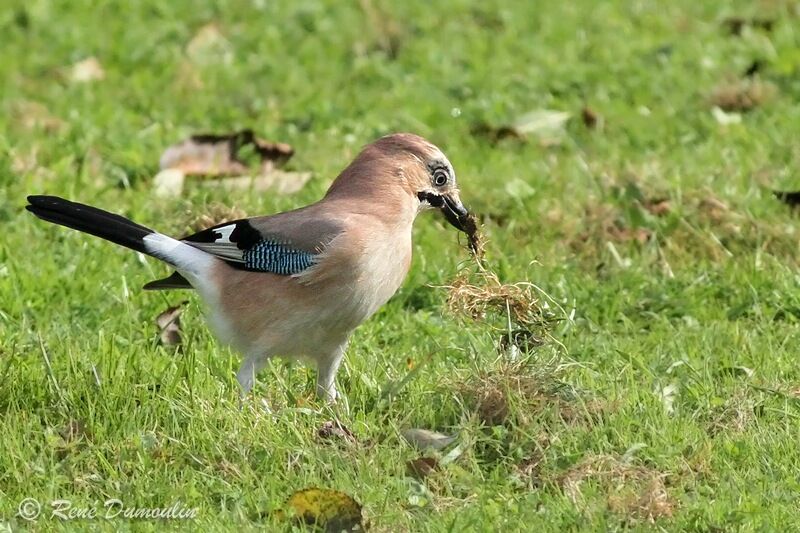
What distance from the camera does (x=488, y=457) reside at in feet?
15.8

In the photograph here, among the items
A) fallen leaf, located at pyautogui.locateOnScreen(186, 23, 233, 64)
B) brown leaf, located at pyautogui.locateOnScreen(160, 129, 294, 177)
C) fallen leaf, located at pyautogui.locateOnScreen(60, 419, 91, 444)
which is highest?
fallen leaf, located at pyautogui.locateOnScreen(60, 419, 91, 444)

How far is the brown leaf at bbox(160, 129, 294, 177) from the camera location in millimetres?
7680

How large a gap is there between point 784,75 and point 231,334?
16.3ft

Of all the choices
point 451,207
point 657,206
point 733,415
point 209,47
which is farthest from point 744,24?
point 733,415

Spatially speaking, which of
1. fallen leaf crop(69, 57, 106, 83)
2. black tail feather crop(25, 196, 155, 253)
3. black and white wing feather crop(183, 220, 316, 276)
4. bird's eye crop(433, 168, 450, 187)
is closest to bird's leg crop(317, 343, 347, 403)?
black and white wing feather crop(183, 220, 316, 276)

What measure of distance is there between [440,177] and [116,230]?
3.89ft

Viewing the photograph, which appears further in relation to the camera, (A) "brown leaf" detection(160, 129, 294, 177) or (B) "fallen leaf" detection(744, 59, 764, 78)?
(B) "fallen leaf" detection(744, 59, 764, 78)

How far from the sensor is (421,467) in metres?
4.67

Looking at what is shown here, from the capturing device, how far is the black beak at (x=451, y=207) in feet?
17.9

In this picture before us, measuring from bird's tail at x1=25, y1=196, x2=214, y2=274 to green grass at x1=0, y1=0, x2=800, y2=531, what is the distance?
0.33m

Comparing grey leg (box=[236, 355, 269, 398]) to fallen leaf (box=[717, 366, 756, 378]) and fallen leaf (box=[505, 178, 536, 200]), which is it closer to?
fallen leaf (box=[717, 366, 756, 378])

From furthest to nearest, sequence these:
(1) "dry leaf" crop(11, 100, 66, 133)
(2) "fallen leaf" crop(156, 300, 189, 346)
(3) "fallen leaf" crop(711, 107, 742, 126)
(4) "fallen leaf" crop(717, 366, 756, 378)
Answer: (3) "fallen leaf" crop(711, 107, 742, 126) → (1) "dry leaf" crop(11, 100, 66, 133) → (2) "fallen leaf" crop(156, 300, 189, 346) → (4) "fallen leaf" crop(717, 366, 756, 378)

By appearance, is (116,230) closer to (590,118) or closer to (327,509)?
(327,509)

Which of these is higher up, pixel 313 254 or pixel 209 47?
pixel 313 254
